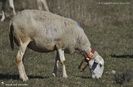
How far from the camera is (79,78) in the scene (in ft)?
44.4

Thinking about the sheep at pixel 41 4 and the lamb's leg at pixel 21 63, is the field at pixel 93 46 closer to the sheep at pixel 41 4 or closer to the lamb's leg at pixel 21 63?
the lamb's leg at pixel 21 63

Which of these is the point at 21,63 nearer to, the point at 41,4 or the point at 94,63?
the point at 94,63

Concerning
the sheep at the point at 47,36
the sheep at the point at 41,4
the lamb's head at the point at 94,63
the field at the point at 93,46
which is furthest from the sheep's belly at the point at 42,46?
the sheep at the point at 41,4

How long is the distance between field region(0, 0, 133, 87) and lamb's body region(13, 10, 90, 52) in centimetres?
77

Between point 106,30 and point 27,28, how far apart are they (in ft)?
36.0

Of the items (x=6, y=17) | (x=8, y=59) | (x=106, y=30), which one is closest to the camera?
(x=8, y=59)

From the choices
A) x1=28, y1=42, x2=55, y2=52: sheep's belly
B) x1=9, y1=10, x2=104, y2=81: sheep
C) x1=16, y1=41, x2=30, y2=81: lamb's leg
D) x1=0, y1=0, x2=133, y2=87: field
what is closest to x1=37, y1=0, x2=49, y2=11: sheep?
x1=0, y1=0, x2=133, y2=87: field

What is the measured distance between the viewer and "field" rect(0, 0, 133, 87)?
514 inches

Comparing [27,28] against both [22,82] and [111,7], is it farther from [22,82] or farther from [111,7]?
[111,7]

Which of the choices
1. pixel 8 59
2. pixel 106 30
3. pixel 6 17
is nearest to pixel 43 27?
pixel 8 59

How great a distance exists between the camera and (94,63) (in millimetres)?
13672

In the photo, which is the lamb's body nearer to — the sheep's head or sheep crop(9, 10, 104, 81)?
sheep crop(9, 10, 104, 81)

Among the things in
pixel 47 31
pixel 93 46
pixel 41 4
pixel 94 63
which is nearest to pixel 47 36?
pixel 47 31

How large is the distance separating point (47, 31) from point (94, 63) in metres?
1.39
